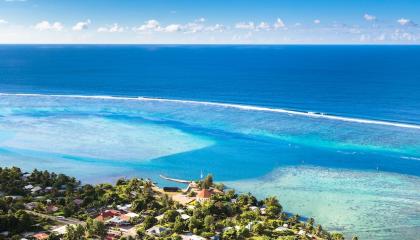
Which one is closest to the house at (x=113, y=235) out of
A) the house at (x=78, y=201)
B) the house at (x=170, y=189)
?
the house at (x=78, y=201)

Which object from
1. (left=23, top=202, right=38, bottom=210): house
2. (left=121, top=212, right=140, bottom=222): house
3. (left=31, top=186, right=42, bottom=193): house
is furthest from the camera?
(left=31, top=186, right=42, bottom=193): house

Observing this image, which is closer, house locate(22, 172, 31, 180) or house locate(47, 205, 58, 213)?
house locate(47, 205, 58, 213)

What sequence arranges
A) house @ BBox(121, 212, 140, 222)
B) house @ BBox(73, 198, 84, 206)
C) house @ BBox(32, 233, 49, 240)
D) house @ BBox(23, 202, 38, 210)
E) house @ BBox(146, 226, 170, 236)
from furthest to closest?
house @ BBox(73, 198, 84, 206) → house @ BBox(23, 202, 38, 210) → house @ BBox(121, 212, 140, 222) → house @ BBox(146, 226, 170, 236) → house @ BBox(32, 233, 49, 240)

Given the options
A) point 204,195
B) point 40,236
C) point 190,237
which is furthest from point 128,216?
point 204,195

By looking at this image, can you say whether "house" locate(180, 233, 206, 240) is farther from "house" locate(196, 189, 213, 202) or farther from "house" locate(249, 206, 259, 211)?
"house" locate(196, 189, 213, 202)

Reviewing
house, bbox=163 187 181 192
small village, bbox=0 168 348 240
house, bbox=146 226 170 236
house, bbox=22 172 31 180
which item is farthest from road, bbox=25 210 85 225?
house, bbox=163 187 181 192

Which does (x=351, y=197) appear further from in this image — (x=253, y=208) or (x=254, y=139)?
(x=254, y=139)

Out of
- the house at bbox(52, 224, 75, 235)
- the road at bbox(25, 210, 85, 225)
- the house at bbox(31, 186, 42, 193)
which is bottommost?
the house at bbox(52, 224, 75, 235)
